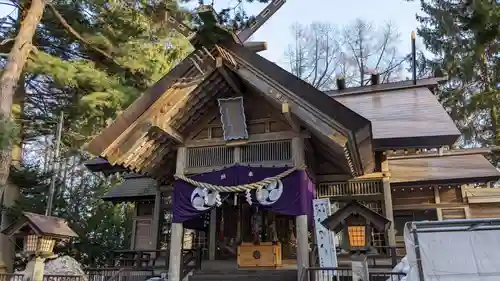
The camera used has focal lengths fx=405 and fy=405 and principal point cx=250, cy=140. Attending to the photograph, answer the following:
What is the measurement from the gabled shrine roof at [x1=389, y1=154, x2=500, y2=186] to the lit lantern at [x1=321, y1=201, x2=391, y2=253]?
17.0ft

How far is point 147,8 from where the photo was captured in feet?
40.7

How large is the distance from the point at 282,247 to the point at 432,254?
512 centimetres

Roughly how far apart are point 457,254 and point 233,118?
16.8ft

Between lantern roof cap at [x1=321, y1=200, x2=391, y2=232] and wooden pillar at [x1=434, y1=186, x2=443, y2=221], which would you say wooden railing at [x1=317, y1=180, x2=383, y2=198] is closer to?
wooden pillar at [x1=434, y1=186, x2=443, y2=221]

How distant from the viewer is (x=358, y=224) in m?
6.45

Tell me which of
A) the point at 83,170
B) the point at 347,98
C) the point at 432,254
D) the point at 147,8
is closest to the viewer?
the point at 432,254

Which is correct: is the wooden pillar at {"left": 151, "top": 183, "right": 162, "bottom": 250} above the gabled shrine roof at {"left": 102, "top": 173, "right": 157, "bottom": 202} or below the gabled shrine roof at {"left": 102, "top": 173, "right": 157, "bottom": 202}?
below

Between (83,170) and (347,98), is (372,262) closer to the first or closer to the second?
(347,98)

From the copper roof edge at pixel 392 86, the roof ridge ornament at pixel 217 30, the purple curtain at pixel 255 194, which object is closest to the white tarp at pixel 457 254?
the purple curtain at pixel 255 194

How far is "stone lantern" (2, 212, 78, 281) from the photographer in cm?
725

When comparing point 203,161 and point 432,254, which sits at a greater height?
point 203,161

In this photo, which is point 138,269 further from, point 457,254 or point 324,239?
point 457,254

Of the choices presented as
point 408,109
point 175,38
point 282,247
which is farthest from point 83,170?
point 408,109

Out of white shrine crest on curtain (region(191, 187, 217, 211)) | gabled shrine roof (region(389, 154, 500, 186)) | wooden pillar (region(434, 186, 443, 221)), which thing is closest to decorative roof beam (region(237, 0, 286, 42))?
white shrine crest on curtain (region(191, 187, 217, 211))
